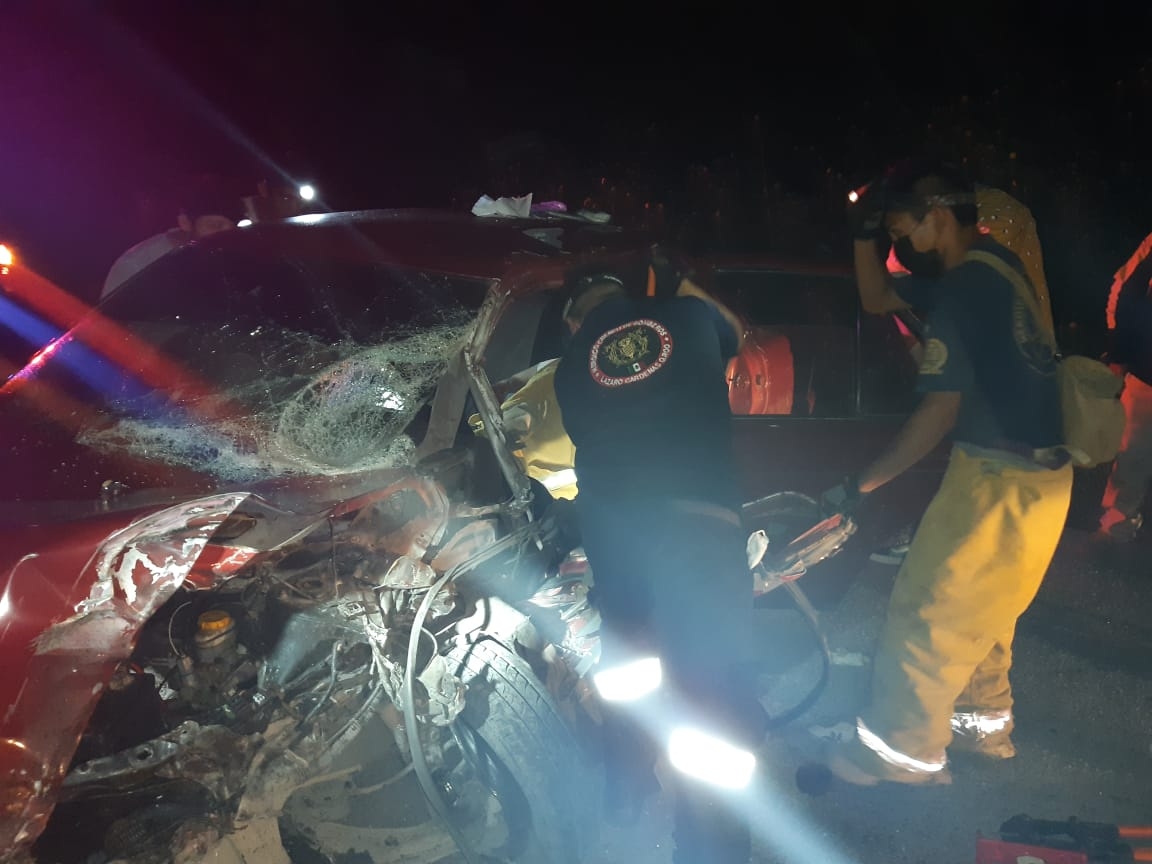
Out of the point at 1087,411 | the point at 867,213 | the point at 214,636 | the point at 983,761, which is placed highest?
the point at 867,213

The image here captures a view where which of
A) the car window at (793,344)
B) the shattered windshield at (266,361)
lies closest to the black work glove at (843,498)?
the car window at (793,344)

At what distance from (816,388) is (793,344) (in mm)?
218

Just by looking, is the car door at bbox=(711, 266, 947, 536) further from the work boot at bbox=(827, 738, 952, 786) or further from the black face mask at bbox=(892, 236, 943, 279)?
the work boot at bbox=(827, 738, 952, 786)

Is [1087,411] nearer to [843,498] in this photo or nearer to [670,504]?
[843,498]

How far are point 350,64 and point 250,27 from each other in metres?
2.00

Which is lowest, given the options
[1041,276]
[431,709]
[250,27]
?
[431,709]

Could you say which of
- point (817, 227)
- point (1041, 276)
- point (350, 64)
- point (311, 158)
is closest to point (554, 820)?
point (1041, 276)

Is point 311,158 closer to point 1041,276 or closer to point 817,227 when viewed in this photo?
point 817,227

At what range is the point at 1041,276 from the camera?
2.58m

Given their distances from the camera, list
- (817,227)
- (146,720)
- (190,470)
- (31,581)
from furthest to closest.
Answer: (817,227) < (190,470) < (146,720) < (31,581)

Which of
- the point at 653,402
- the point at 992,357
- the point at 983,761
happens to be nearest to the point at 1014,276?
the point at 992,357

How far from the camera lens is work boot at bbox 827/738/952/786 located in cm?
280

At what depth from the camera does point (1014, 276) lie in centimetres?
240

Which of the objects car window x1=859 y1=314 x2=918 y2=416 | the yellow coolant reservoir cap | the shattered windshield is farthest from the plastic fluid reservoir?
car window x1=859 y1=314 x2=918 y2=416
